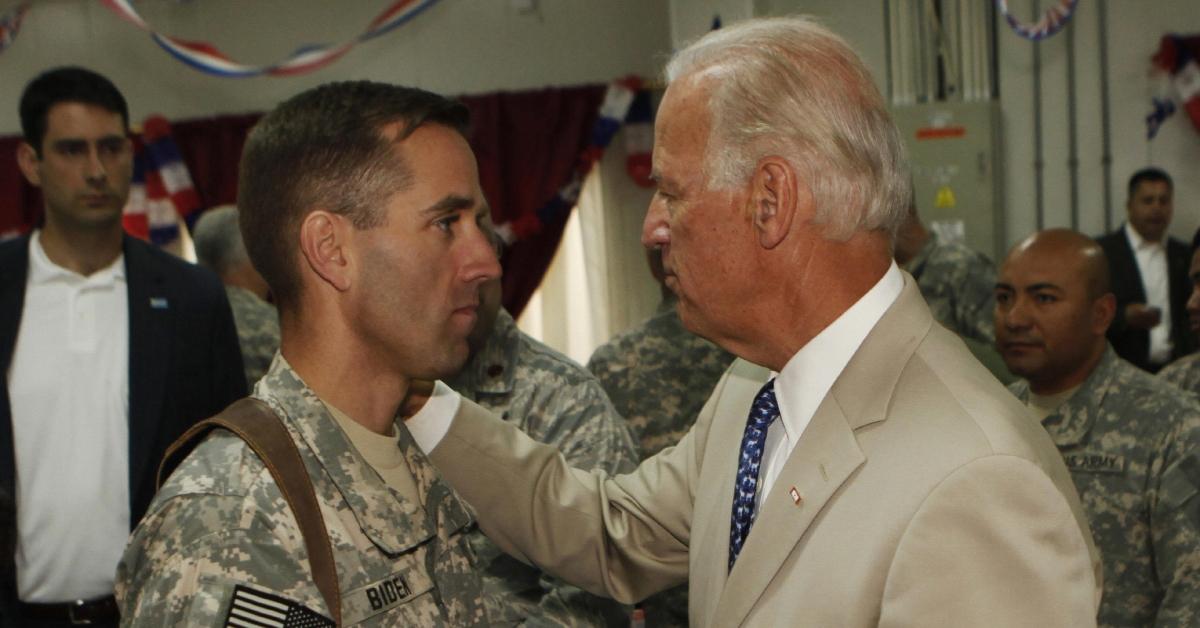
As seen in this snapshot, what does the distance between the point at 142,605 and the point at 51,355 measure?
1.85 metres

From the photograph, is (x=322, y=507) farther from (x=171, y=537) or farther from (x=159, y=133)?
(x=159, y=133)

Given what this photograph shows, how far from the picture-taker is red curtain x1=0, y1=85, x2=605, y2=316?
784cm

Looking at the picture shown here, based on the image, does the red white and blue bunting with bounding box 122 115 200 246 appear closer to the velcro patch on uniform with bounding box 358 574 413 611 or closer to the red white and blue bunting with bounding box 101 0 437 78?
the red white and blue bunting with bounding box 101 0 437 78

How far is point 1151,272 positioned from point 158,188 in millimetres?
5713

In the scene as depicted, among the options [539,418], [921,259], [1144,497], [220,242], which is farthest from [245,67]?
[1144,497]

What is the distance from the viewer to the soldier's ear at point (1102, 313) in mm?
3371

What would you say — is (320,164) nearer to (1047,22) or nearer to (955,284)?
(955,284)

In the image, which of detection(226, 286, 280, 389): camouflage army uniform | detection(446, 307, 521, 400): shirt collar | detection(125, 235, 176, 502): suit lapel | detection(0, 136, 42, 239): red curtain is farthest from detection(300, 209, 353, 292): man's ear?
detection(0, 136, 42, 239): red curtain

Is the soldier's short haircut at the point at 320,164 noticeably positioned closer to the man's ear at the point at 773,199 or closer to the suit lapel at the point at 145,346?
the man's ear at the point at 773,199

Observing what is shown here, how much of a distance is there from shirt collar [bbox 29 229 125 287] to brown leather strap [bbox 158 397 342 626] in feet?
5.60

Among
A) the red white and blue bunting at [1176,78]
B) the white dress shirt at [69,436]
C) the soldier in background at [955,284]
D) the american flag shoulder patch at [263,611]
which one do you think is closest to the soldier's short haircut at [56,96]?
the white dress shirt at [69,436]

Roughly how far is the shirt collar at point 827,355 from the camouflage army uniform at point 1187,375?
256cm

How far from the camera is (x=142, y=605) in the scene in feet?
4.46

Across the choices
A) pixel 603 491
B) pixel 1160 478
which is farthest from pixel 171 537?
pixel 1160 478
